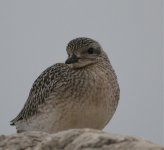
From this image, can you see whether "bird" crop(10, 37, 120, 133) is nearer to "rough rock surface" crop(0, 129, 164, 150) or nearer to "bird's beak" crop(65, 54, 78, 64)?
"bird's beak" crop(65, 54, 78, 64)

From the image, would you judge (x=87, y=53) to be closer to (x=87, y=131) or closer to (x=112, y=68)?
(x=112, y=68)

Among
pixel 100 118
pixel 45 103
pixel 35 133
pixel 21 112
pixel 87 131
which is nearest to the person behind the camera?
pixel 87 131

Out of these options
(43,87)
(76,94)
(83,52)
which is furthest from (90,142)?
(43,87)

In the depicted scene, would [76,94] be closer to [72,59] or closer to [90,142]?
[72,59]

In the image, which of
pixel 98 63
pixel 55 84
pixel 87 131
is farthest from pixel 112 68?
pixel 87 131

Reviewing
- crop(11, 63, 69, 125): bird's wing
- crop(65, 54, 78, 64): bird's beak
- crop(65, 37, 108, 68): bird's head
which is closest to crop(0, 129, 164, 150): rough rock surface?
crop(65, 54, 78, 64): bird's beak

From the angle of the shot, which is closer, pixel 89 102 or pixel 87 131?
pixel 87 131
